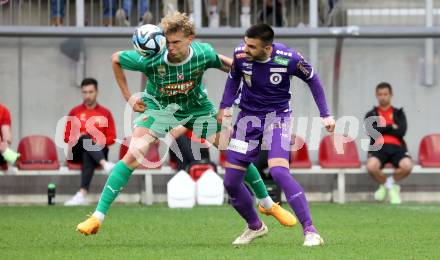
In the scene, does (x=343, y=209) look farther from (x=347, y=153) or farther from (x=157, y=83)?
(x=157, y=83)

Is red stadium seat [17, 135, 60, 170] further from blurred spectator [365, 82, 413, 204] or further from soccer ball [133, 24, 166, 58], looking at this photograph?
soccer ball [133, 24, 166, 58]

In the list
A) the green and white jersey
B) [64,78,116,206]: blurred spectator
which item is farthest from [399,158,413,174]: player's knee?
the green and white jersey

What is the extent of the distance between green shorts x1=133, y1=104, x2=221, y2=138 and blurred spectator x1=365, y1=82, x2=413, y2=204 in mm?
6258

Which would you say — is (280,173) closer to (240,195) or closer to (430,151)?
(240,195)

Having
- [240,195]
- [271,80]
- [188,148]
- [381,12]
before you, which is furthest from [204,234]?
[381,12]

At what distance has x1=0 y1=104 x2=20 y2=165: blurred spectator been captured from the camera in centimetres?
1623

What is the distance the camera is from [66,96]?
17.6 metres

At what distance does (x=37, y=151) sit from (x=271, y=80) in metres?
7.63

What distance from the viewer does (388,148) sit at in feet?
55.0

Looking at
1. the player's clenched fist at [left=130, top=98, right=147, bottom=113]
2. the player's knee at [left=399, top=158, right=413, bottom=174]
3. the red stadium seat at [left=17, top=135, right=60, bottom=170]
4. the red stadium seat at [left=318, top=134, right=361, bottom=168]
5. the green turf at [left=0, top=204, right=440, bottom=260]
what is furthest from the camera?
the red stadium seat at [left=318, top=134, right=361, bottom=168]

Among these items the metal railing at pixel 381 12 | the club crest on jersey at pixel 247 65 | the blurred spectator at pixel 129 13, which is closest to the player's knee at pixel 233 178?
the club crest on jersey at pixel 247 65

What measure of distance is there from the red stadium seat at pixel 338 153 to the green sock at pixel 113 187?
697 centimetres

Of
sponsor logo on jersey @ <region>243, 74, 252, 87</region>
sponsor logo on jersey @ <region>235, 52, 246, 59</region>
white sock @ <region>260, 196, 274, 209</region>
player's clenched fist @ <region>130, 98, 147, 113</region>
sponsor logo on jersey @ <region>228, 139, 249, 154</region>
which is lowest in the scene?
white sock @ <region>260, 196, 274, 209</region>

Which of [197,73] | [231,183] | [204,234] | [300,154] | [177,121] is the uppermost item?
[197,73]
